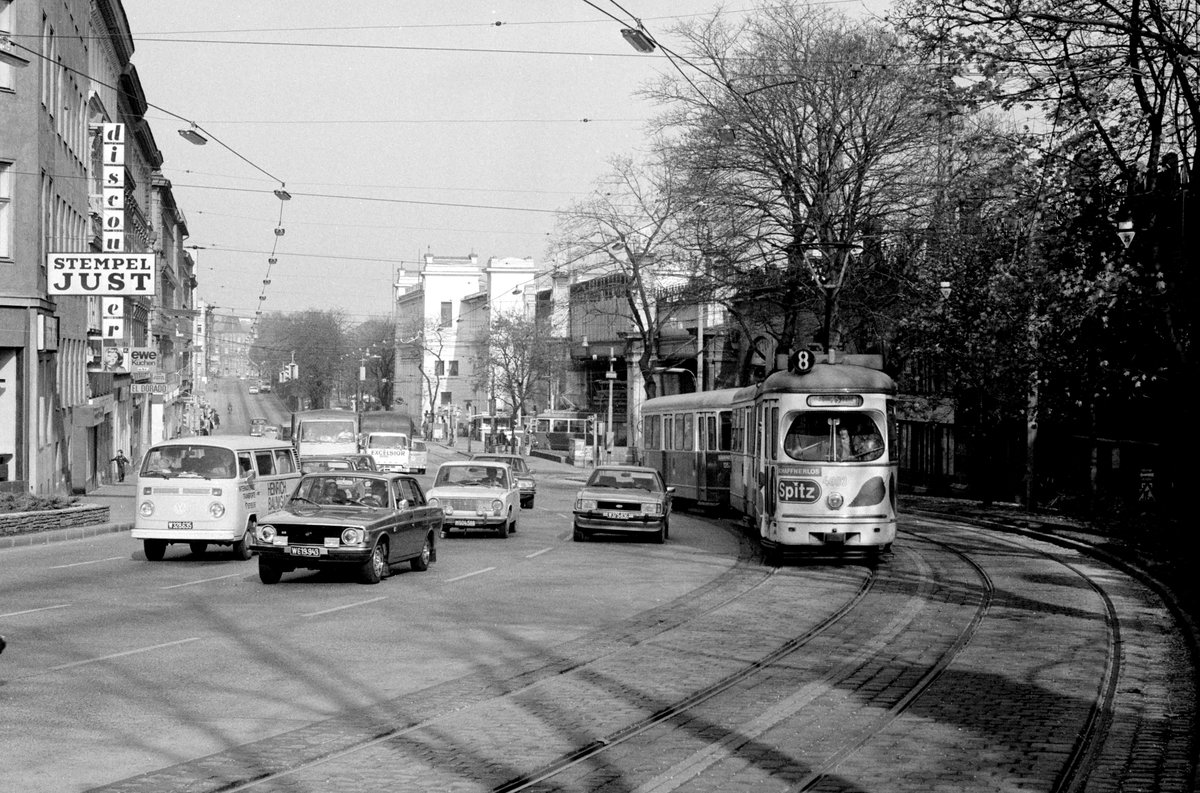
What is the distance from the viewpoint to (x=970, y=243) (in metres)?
40.2

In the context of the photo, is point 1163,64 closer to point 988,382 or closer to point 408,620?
point 408,620

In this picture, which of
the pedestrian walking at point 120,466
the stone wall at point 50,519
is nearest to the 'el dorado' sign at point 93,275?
the stone wall at point 50,519

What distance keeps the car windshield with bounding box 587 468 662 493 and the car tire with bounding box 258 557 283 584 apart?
35.5 feet

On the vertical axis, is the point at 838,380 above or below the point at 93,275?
below

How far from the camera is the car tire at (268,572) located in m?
20.2

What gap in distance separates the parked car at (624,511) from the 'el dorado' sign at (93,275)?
46.6ft

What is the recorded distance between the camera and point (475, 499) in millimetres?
30344

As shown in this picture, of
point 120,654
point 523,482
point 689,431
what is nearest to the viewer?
point 120,654

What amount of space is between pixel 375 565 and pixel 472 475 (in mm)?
11785

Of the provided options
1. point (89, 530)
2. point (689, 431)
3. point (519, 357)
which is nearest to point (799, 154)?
point (689, 431)

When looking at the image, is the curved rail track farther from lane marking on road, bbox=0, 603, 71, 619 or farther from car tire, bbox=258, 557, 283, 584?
lane marking on road, bbox=0, 603, 71, 619

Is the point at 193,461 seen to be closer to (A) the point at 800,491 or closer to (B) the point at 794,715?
(A) the point at 800,491

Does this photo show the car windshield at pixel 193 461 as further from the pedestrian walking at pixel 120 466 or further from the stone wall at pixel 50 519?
the pedestrian walking at pixel 120 466

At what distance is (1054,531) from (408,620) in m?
18.8
